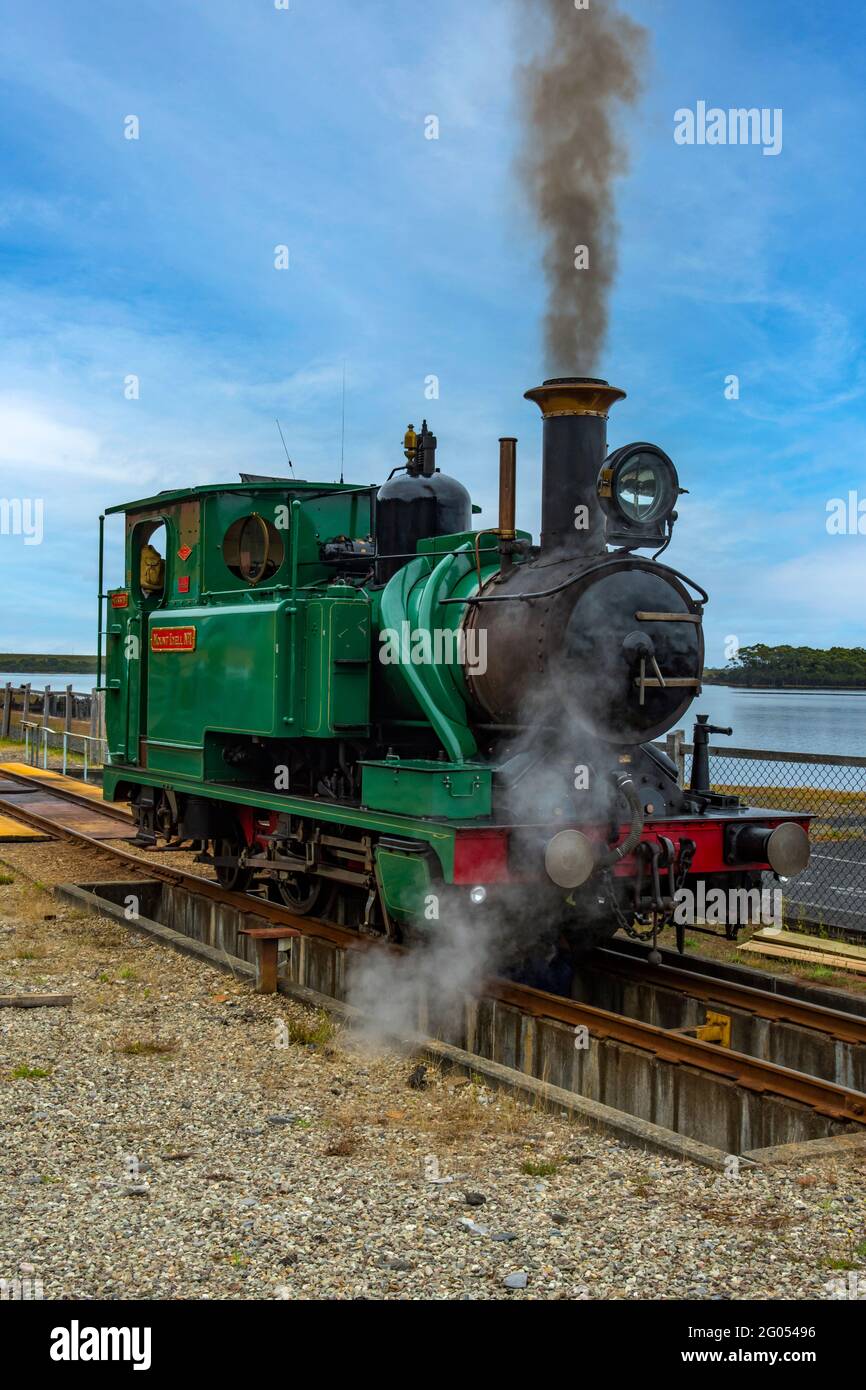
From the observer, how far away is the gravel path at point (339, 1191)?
3.79 meters

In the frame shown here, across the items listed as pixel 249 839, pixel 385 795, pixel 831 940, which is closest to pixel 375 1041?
pixel 385 795

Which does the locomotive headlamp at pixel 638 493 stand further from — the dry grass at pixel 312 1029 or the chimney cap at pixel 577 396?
the dry grass at pixel 312 1029

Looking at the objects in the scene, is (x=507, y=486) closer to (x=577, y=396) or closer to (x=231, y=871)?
(x=577, y=396)

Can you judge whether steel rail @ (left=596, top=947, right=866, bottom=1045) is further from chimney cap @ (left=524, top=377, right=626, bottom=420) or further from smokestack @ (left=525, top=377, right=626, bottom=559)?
chimney cap @ (left=524, top=377, right=626, bottom=420)

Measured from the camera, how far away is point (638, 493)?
680 cm

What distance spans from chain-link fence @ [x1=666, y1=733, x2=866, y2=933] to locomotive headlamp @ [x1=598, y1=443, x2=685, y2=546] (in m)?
1.94

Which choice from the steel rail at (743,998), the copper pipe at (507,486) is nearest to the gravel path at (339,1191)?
the steel rail at (743,998)

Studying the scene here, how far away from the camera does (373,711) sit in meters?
8.34

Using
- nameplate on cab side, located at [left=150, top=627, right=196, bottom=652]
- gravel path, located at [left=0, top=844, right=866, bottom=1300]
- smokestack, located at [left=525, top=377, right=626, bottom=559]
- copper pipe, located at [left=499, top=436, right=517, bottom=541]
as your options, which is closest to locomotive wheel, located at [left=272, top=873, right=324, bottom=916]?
nameplate on cab side, located at [left=150, top=627, right=196, bottom=652]

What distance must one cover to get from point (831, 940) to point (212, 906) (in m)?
4.51

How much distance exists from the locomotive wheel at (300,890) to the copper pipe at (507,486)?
9.31 ft

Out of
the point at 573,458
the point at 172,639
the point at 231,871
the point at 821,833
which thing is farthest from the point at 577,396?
the point at 821,833

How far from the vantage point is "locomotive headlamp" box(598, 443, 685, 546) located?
6660 millimetres

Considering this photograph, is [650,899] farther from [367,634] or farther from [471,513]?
[471,513]
